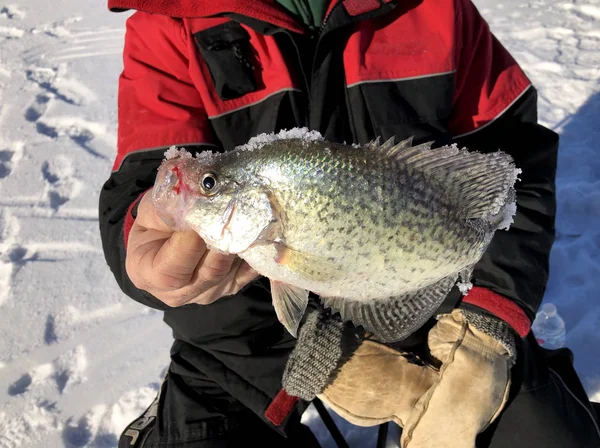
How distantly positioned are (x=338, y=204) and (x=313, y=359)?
895mm

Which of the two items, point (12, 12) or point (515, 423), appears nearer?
point (515, 423)

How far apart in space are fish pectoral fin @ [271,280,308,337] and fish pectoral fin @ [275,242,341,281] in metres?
0.12

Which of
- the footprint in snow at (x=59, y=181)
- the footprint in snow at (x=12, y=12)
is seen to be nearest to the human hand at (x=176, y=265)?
the footprint in snow at (x=59, y=181)

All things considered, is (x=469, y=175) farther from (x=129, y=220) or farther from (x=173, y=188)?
(x=129, y=220)

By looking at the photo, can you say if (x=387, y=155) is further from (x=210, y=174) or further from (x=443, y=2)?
(x=443, y=2)

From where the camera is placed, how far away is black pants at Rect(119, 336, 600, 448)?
1.87m

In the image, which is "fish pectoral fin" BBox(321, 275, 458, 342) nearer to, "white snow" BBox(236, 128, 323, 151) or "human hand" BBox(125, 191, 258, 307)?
"human hand" BBox(125, 191, 258, 307)

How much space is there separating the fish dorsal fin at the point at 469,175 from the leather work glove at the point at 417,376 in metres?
0.76

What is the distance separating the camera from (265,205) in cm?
114

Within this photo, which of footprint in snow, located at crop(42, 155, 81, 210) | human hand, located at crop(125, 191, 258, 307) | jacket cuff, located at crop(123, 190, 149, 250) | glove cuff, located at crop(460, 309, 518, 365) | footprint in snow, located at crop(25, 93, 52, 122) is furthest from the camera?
footprint in snow, located at crop(25, 93, 52, 122)

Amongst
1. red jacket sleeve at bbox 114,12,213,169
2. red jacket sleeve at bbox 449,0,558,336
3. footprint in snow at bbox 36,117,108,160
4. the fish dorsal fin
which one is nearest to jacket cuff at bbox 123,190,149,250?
red jacket sleeve at bbox 114,12,213,169

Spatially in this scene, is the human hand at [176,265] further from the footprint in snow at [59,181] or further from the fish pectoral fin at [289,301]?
the footprint in snow at [59,181]

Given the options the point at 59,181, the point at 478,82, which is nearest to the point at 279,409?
the point at 478,82

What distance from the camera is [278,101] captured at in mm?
1808
